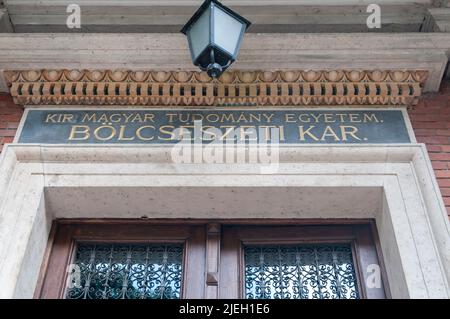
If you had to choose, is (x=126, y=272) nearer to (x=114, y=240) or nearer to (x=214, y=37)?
(x=114, y=240)

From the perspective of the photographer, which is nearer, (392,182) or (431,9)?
(392,182)

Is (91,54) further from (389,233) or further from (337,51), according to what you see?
(389,233)

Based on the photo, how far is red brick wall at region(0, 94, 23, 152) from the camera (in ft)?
15.6

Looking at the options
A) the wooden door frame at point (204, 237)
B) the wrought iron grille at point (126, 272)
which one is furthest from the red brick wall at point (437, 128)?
the wrought iron grille at point (126, 272)

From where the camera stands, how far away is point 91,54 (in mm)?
5008

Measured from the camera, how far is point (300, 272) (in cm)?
436

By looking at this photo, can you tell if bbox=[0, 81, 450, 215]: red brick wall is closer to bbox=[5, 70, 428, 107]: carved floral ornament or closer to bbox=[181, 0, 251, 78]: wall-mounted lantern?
bbox=[5, 70, 428, 107]: carved floral ornament

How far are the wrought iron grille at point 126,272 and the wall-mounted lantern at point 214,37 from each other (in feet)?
3.73

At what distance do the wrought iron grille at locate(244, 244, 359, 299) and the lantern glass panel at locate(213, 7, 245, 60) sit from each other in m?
1.22

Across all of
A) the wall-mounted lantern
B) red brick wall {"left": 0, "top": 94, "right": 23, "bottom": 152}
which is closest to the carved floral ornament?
red brick wall {"left": 0, "top": 94, "right": 23, "bottom": 152}
